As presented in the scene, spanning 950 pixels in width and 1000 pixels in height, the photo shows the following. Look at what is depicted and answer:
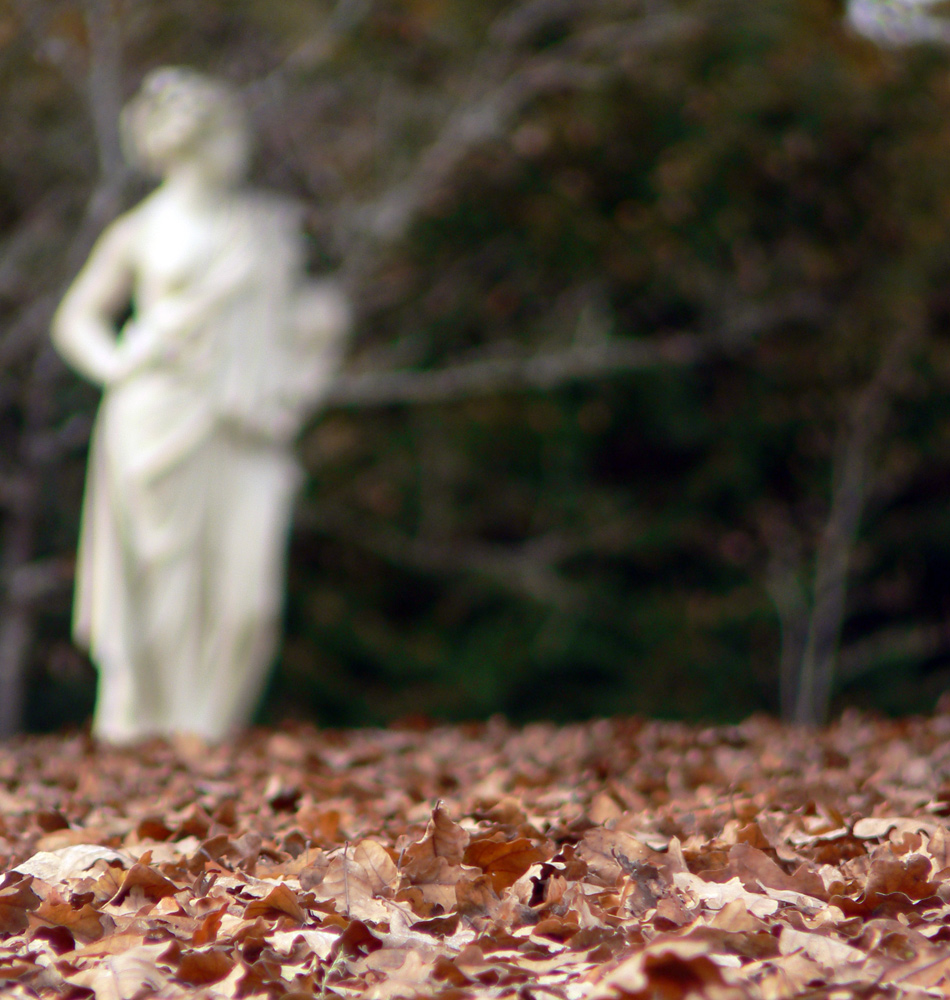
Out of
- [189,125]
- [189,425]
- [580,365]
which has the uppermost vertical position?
[189,125]

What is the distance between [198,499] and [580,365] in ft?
10.9

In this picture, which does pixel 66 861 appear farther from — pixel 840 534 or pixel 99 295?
pixel 840 534

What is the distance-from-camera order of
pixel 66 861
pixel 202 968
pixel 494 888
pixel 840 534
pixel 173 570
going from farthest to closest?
pixel 840 534 < pixel 173 570 < pixel 66 861 < pixel 494 888 < pixel 202 968

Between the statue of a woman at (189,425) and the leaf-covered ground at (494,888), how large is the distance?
211 centimetres

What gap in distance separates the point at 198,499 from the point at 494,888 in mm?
3391

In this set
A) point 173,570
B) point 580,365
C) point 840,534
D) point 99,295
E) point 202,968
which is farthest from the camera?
point 840,534

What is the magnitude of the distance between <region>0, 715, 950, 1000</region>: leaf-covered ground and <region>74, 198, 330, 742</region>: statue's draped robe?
2.09 m

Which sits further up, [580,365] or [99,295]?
[580,365]

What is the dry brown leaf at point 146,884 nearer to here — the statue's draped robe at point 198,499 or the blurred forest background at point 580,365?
the statue's draped robe at point 198,499

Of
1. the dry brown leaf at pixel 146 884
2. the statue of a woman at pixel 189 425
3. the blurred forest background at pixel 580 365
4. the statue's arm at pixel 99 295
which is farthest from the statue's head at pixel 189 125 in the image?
the dry brown leaf at pixel 146 884

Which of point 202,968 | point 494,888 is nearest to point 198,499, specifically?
point 494,888

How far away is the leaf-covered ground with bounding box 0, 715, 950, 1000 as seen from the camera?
4.25 feet

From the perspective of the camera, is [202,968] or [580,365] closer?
[202,968]

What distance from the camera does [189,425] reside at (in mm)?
4730
